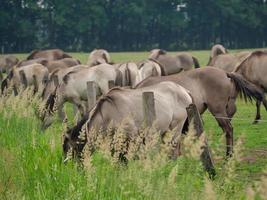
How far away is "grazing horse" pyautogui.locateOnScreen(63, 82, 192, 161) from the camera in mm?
7451

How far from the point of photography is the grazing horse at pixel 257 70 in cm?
1445

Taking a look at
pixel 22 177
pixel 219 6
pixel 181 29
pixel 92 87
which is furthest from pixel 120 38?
pixel 22 177

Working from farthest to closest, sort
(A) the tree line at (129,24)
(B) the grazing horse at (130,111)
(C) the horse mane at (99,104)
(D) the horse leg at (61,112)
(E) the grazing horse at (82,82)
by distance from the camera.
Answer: (A) the tree line at (129,24)
(E) the grazing horse at (82,82)
(D) the horse leg at (61,112)
(C) the horse mane at (99,104)
(B) the grazing horse at (130,111)

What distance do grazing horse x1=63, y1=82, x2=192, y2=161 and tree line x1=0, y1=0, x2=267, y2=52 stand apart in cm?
5468

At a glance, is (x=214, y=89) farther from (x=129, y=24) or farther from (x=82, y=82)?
(x=129, y=24)

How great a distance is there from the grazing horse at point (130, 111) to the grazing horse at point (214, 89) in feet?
4.26

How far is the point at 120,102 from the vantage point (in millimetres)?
8211

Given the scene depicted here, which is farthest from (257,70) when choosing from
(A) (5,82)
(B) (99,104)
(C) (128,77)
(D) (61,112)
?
(A) (5,82)

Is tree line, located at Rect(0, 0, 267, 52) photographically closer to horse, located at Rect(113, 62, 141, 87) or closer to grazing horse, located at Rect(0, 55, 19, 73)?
grazing horse, located at Rect(0, 55, 19, 73)

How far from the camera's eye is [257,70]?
14.5 metres

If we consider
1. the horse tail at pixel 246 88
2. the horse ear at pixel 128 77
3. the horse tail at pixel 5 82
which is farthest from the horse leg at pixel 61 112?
the horse tail at pixel 246 88

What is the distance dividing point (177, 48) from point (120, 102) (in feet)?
190

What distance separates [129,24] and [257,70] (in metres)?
56.8

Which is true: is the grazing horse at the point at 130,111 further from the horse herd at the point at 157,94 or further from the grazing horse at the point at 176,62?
the grazing horse at the point at 176,62
